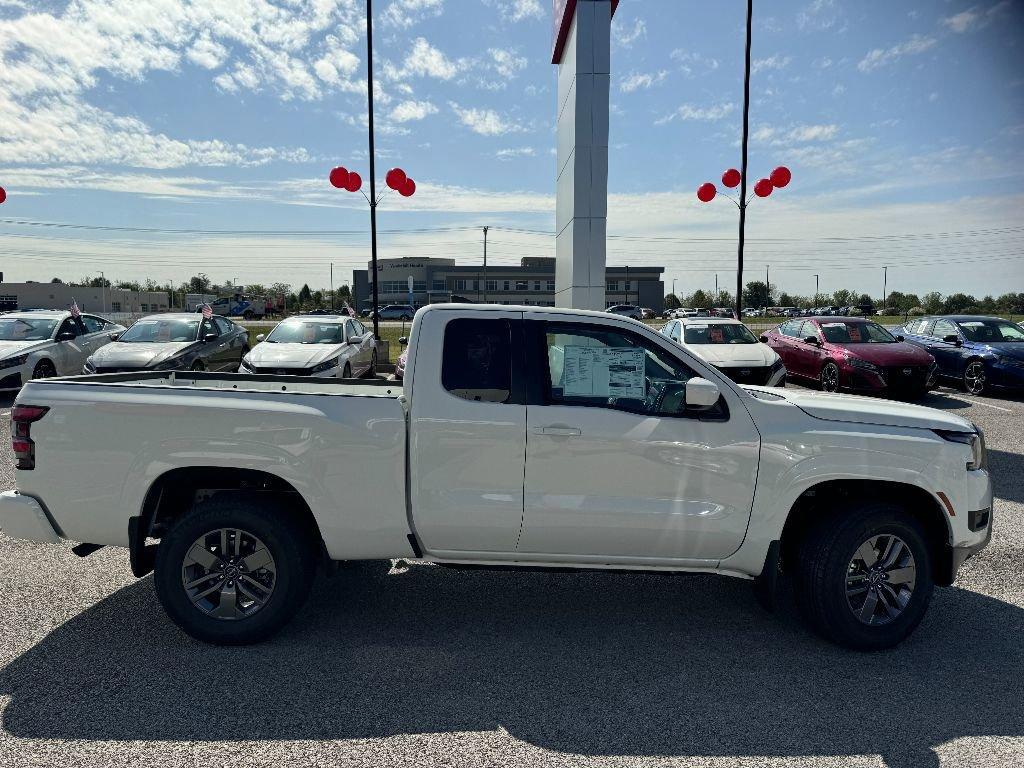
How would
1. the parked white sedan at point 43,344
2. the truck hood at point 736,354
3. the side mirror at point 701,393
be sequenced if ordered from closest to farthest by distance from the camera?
the side mirror at point 701,393, the truck hood at point 736,354, the parked white sedan at point 43,344

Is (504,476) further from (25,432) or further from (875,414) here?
(25,432)

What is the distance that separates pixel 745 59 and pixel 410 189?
959 cm

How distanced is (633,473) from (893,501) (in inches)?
61.4

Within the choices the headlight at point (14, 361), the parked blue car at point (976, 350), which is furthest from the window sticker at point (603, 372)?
the parked blue car at point (976, 350)

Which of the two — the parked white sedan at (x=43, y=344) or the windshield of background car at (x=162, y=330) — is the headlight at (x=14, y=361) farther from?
the windshield of background car at (x=162, y=330)

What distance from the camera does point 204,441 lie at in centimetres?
370

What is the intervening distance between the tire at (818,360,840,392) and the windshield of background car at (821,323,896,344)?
2.21 feet

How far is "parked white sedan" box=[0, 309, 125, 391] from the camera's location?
1255cm

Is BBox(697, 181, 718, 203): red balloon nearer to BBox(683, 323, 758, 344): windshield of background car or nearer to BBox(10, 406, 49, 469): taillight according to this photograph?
BBox(683, 323, 758, 344): windshield of background car

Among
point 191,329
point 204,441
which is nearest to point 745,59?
point 191,329

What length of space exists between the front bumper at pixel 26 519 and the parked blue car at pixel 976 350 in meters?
15.3

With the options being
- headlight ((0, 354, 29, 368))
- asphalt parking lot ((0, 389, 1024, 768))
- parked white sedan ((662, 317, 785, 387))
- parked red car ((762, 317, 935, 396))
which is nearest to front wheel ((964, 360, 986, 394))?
parked red car ((762, 317, 935, 396))

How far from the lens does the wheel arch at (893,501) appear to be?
12.8 ft

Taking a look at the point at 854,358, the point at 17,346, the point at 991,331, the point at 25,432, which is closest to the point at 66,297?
the point at 17,346
